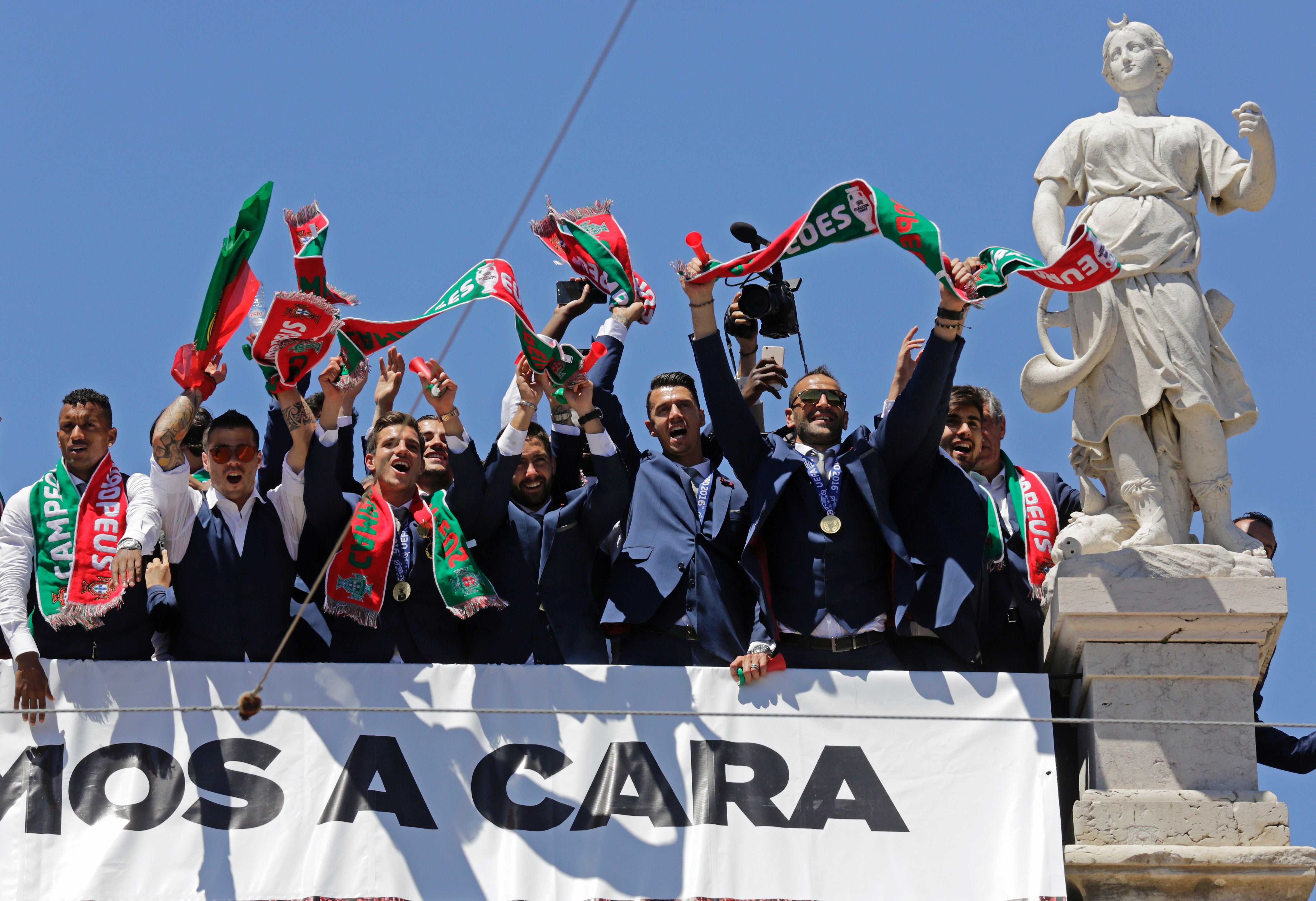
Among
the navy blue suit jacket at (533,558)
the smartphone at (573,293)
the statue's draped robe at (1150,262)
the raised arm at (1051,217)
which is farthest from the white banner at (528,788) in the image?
the smartphone at (573,293)

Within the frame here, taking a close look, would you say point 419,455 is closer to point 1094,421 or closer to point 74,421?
point 74,421

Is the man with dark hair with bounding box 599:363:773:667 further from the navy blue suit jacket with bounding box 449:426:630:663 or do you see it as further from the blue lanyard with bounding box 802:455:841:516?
the blue lanyard with bounding box 802:455:841:516

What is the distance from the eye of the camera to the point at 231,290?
938 cm

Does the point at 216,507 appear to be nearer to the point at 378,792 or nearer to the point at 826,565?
the point at 378,792

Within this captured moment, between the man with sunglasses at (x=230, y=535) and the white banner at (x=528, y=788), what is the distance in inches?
9.7

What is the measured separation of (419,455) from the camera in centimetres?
948

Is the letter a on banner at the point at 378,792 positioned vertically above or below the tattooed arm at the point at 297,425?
below

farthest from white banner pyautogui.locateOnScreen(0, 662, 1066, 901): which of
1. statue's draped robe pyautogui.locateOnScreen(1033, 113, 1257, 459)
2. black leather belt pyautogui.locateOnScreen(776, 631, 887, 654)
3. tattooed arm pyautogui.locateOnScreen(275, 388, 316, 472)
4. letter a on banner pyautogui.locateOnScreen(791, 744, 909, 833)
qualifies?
statue's draped robe pyautogui.locateOnScreen(1033, 113, 1257, 459)

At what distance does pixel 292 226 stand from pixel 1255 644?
17.0ft

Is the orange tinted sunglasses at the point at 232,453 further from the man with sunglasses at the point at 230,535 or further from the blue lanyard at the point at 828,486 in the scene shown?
the blue lanyard at the point at 828,486

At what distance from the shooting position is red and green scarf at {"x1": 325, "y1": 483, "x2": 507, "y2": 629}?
29.3ft

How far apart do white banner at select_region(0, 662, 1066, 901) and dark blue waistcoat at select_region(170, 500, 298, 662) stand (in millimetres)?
199

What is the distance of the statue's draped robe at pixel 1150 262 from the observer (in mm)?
9102

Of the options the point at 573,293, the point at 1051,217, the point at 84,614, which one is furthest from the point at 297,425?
the point at 1051,217
